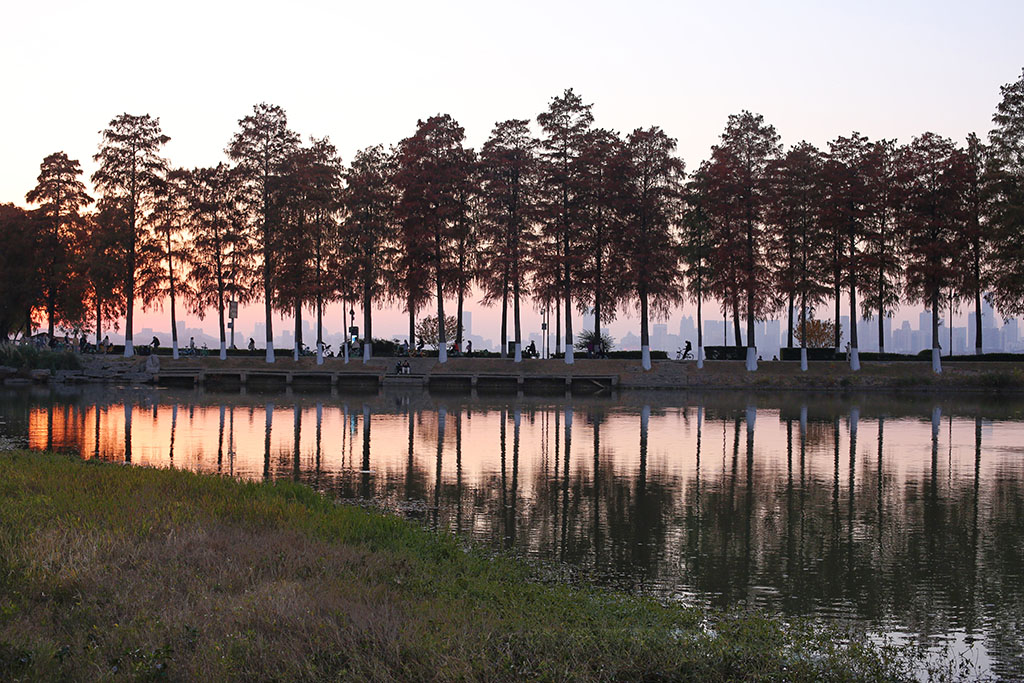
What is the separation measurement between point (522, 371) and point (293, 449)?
39235 mm

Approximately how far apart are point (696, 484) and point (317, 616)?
1386 cm

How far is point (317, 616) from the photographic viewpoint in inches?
325

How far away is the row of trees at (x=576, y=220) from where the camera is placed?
64.4 m

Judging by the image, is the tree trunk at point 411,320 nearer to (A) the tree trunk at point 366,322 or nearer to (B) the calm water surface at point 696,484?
(A) the tree trunk at point 366,322

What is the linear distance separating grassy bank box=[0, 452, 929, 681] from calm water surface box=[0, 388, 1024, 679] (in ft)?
6.37

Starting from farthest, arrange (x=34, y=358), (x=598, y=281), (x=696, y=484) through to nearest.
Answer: (x=598, y=281) < (x=34, y=358) < (x=696, y=484)

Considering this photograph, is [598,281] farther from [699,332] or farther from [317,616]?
Result: [317,616]

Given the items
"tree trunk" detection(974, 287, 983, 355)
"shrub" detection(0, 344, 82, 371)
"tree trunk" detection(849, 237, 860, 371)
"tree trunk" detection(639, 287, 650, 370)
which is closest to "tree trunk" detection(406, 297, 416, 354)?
"tree trunk" detection(639, 287, 650, 370)

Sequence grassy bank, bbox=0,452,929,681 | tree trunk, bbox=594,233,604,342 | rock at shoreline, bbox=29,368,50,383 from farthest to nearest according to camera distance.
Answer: tree trunk, bbox=594,233,604,342 < rock at shoreline, bbox=29,368,50,383 < grassy bank, bbox=0,452,929,681

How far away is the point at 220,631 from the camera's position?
7.98m

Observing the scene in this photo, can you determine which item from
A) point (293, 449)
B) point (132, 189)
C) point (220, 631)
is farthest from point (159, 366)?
point (220, 631)

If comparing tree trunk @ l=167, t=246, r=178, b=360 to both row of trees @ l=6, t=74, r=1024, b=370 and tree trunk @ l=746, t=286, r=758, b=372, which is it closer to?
row of trees @ l=6, t=74, r=1024, b=370

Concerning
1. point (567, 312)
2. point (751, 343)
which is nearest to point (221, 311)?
point (567, 312)

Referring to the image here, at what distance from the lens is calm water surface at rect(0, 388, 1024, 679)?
1190 centimetres
